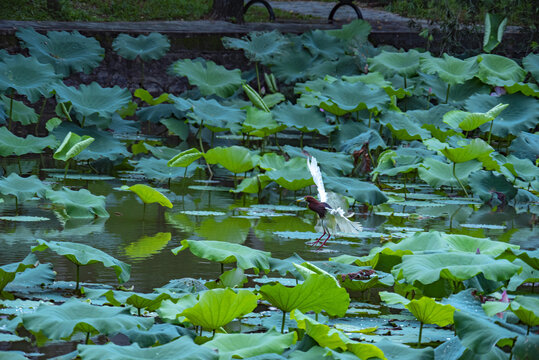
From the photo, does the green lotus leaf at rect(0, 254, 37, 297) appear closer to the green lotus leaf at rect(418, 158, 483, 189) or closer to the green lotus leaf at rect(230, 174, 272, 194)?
the green lotus leaf at rect(230, 174, 272, 194)

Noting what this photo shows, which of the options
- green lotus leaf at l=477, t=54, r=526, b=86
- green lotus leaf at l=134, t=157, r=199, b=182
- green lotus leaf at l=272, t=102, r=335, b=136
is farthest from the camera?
green lotus leaf at l=477, t=54, r=526, b=86

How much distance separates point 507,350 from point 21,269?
4.69 ft

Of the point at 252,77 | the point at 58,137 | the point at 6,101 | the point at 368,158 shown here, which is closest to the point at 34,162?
the point at 58,137

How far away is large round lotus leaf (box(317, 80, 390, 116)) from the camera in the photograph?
18.8 feet

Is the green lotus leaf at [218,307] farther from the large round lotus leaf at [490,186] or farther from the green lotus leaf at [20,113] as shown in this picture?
the green lotus leaf at [20,113]

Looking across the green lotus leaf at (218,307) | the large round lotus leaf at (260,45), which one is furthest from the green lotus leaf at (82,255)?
the large round lotus leaf at (260,45)

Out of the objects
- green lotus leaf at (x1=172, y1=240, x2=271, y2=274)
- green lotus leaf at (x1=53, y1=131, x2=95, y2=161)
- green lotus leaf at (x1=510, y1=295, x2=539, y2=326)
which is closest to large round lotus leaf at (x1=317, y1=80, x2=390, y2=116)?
green lotus leaf at (x1=53, y1=131, x2=95, y2=161)

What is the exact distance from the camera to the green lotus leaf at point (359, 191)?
414cm

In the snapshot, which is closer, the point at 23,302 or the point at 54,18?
the point at 23,302

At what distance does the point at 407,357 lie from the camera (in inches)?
76.6

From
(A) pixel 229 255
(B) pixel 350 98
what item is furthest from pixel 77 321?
(B) pixel 350 98

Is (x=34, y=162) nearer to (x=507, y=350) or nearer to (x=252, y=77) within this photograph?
(x=252, y=77)

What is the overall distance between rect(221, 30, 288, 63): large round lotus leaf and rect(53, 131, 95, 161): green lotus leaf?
2971 millimetres

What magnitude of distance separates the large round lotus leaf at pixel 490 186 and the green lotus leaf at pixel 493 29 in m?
3.50
